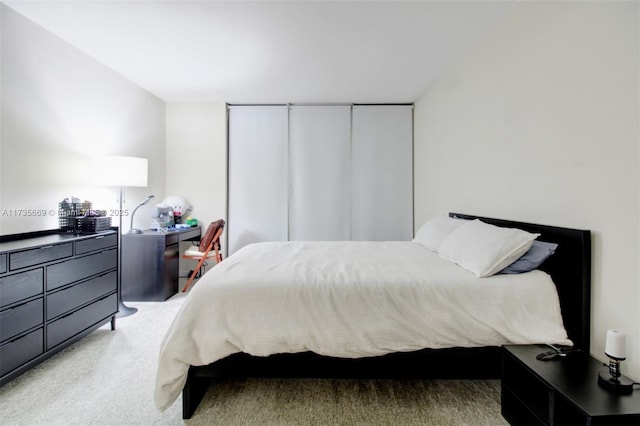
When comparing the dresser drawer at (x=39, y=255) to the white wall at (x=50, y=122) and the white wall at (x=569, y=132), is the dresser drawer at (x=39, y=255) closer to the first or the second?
the white wall at (x=50, y=122)

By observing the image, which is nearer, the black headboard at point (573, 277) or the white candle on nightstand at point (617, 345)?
the white candle on nightstand at point (617, 345)

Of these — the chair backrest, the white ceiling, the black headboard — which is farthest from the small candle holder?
the chair backrest

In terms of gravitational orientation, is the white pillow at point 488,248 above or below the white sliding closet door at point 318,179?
below

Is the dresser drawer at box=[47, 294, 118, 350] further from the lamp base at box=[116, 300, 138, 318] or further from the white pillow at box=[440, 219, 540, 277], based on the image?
the white pillow at box=[440, 219, 540, 277]

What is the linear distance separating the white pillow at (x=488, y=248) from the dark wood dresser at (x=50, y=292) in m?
2.70

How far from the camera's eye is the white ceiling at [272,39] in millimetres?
2213

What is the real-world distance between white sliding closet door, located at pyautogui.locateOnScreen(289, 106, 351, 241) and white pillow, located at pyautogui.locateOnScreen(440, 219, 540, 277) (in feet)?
8.04

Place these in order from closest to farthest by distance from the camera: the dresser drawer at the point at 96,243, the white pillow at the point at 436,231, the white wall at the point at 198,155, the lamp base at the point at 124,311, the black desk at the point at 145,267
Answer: the dresser drawer at the point at 96,243 → the white pillow at the point at 436,231 → the lamp base at the point at 124,311 → the black desk at the point at 145,267 → the white wall at the point at 198,155

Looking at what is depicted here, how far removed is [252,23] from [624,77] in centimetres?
232

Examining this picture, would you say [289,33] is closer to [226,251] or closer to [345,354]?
[345,354]

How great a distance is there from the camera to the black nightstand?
108cm

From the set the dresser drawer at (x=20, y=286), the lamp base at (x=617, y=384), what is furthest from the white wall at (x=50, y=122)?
the lamp base at (x=617, y=384)

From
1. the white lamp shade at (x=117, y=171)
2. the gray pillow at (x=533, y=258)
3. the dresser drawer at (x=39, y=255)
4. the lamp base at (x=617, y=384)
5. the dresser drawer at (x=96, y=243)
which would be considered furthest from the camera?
the white lamp shade at (x=117, y=171)

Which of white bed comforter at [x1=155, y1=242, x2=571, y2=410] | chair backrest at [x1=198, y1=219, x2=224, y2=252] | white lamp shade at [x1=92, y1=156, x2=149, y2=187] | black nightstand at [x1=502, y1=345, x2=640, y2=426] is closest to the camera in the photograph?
black nightstand at [x1=502, y1=345, x2=640, y2=426]
